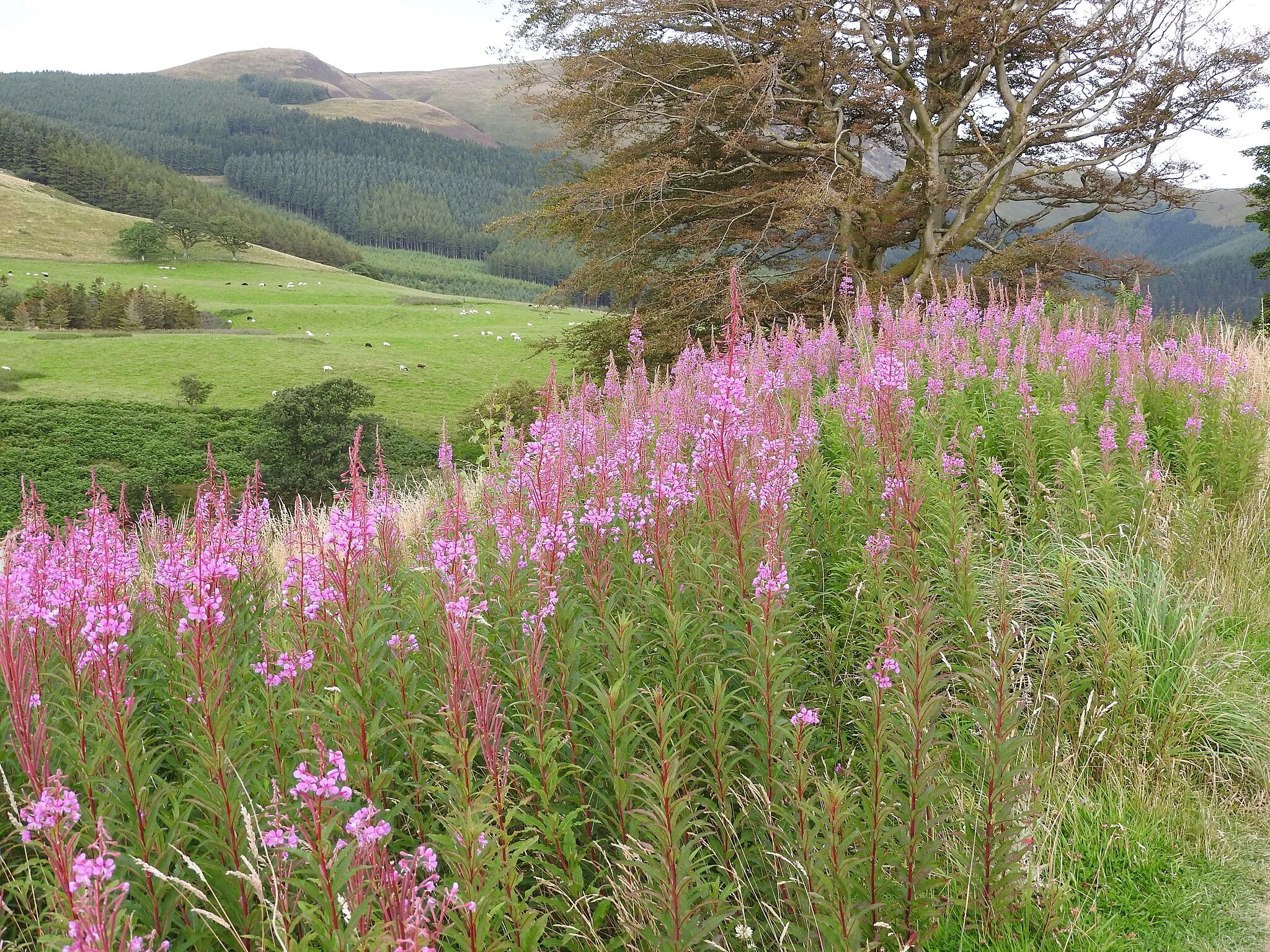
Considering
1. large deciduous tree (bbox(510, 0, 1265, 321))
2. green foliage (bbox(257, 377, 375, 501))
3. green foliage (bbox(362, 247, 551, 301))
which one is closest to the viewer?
large deciduous tree (bbox(510, 0, 1265, 321))

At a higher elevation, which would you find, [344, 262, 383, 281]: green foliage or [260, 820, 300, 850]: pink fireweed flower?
[344, 262, 383, 281]: green foliage

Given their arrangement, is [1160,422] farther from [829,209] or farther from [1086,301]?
[829,209]

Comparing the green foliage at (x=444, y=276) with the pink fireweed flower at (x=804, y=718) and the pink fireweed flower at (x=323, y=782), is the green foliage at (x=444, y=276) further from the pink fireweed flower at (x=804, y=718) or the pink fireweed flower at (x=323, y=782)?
the pink fireweed flower at (x=323, y=782)

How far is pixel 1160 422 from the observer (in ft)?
23.5

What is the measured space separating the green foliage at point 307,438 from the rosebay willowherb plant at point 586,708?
2549cm

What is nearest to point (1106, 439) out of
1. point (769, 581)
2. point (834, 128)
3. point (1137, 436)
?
point (1137, 436)

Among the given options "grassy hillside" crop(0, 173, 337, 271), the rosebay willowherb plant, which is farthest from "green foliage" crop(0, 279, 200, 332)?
the rosebay willowherb plant

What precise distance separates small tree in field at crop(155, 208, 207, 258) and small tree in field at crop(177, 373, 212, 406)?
233ft

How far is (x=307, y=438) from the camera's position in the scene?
28641 mm

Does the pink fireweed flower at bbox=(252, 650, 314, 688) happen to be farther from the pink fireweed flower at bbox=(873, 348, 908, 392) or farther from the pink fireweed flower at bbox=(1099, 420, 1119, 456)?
the pink fireweed flower at bbox=(1099, 420, 1119, 456)

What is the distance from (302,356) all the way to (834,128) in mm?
40474

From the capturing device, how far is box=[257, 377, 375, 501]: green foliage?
28.8 meters

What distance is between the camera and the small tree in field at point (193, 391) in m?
41.3

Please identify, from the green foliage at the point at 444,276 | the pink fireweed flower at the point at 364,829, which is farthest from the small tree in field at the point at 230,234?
the pink fireweed flower at the point at 364,829
